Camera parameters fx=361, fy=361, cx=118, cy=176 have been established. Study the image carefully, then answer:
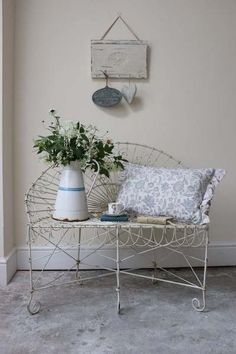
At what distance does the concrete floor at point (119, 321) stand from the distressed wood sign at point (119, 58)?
1462mm

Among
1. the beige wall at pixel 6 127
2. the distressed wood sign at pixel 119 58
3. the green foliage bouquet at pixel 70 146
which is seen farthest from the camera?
the distressed wood sign at pixel 119 58

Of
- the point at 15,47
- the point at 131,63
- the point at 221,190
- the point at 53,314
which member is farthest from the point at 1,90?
the point at 221,190

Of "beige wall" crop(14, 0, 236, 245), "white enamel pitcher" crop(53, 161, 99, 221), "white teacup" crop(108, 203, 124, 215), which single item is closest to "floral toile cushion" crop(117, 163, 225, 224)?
"white teacup" crop(108, 203, 124, 215)

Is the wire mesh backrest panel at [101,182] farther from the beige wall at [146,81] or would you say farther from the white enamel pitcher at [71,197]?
the white enamel pitcher at [71,197]

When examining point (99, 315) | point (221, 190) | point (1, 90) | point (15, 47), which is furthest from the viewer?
point (221, 190)

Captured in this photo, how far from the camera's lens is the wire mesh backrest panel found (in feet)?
8.45

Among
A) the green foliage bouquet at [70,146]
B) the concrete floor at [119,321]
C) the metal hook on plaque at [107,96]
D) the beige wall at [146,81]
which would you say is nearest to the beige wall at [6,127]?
the beige wall at [146,81]

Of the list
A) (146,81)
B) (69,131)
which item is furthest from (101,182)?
(146,81)

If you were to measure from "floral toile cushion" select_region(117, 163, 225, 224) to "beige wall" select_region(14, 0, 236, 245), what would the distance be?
459mm

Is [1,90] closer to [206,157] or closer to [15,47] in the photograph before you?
[15,47]

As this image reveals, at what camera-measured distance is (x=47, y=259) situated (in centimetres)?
263

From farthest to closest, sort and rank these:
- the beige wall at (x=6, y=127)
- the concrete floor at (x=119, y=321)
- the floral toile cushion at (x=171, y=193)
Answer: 1. the beige wall at (x=6, y=127)
2. the floral toile cushion at (x=171, y=193)
3. the concrete floor at (x=119, y=321)

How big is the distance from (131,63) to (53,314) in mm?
1729

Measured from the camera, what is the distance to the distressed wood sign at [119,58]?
2553mm
